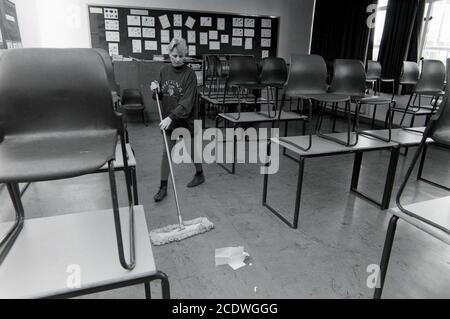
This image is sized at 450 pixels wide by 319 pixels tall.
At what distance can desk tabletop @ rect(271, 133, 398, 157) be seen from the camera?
233 centimetres

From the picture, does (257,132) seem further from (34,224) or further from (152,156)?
(34,224)

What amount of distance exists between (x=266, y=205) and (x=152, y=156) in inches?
71.0

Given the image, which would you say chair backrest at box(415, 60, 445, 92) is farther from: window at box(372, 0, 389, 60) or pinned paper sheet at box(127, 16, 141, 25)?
pinned paper sheet at box(127, 16, 141, 25)

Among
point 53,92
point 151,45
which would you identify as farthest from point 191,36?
point 53,92

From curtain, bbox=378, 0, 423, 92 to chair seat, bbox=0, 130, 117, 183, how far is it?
5637 mm

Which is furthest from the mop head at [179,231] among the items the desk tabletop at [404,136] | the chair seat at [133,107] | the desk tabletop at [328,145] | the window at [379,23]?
the window at [379,23]

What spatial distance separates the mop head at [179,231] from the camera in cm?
216

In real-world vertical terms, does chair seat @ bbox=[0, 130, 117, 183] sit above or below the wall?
below

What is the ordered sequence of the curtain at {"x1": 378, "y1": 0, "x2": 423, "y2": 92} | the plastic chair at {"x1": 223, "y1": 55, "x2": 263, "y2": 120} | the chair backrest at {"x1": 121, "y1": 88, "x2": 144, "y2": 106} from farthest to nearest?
the chair backrest at {"x1": 121, "y1": 88, "x2": 144, "y2": 106} < the curtain at {"x1": 378, "y1": 0, "x2": 423, "y2": 92} < the plastic chair at {"x1": 223, "y1": 55, "x2": 263, "y2": 120}

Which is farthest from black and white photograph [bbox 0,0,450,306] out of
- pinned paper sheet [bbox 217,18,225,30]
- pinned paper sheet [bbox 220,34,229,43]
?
pinned paper sheet [bbox 220,34,229,43]

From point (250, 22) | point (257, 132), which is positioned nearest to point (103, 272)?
point (257, 132)

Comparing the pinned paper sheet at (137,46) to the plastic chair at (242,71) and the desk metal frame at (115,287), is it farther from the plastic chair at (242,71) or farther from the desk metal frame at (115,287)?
the desk metal frame at (115,287)

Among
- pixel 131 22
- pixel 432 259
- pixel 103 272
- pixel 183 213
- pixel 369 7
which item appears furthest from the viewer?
pixel 131 22

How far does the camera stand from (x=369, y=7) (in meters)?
6.05
